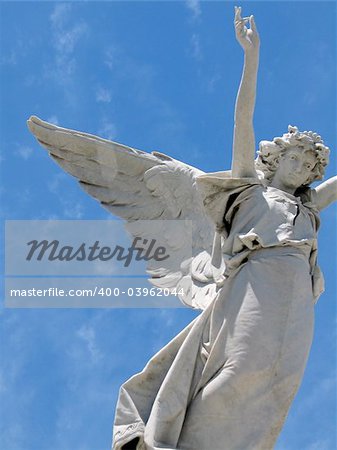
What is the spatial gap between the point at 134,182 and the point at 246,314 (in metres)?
3.02

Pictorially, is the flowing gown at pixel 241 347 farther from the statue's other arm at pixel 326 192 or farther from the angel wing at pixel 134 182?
the angel wing at pixel 134 182

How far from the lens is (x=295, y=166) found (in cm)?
1184

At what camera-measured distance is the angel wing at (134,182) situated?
44.1ft

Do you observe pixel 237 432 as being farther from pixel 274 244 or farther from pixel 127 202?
pixel 127 202

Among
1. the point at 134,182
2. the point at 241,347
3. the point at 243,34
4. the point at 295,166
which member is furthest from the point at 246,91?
the point at 134,182

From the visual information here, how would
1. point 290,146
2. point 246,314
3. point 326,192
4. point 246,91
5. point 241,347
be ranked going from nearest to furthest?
point 241,347 < point 246,314 < point 246,91 < point 290,146 < point 326,192

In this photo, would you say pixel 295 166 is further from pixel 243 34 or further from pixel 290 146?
pixel 243 34

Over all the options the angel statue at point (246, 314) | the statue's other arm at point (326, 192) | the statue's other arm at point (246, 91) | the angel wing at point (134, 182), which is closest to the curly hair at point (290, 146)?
the angel statue at point (246, 314)

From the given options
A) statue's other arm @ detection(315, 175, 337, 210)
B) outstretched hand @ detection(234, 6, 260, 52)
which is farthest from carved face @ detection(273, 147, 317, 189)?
outstretched hand @ detection(234, 6, 260, 52)

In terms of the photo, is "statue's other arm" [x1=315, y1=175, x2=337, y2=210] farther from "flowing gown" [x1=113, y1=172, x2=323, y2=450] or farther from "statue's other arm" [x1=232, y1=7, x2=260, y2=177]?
"statue's other arm" [x1=232, y1=7, x2=260, y2=177]

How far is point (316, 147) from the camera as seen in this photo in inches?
464

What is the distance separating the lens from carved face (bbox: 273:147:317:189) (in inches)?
465

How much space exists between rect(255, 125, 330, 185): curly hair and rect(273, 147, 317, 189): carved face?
0.11 feet

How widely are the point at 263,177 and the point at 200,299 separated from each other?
139cm
